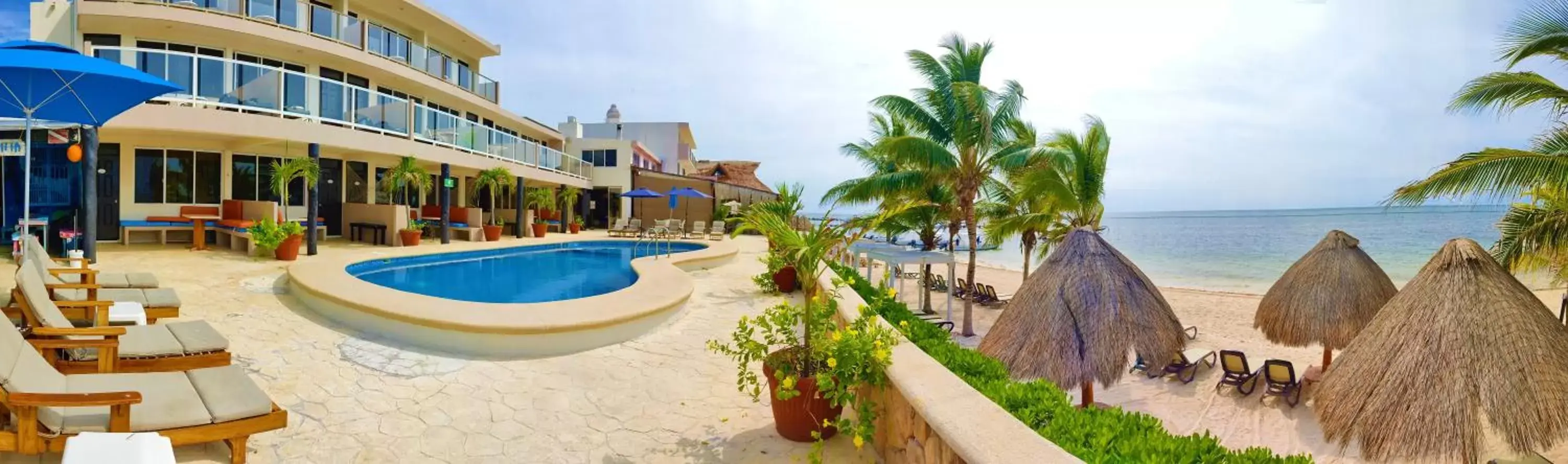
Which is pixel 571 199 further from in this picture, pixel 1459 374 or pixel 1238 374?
pixel 1459 374

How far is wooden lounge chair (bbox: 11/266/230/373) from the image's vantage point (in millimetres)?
4473

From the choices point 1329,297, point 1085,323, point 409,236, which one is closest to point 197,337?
point 1085,323

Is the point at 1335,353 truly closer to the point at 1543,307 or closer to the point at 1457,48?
the point at 1457,48

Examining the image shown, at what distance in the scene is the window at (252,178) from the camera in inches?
637

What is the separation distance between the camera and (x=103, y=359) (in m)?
4.42

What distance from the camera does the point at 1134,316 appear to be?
8.28 metres

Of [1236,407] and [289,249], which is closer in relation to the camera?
[1236,407]

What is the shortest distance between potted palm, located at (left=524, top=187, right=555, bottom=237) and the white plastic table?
2088cm

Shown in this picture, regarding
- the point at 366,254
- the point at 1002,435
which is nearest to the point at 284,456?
the point at 1002,435

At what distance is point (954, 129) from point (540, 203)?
14.8 metres

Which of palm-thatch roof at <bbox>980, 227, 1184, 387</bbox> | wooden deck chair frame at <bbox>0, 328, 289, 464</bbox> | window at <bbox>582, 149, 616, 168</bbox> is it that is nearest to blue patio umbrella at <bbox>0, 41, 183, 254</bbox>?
wooden deck chair frame at <bbox>0, 328, 289, 464</bbox>

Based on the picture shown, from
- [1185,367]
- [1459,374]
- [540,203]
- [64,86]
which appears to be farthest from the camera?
[540,203]

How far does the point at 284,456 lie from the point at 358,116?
13.6 metres

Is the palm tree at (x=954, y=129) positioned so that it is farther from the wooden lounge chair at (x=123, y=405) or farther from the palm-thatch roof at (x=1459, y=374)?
the wooden lounge chair at (x=123, y=405)
